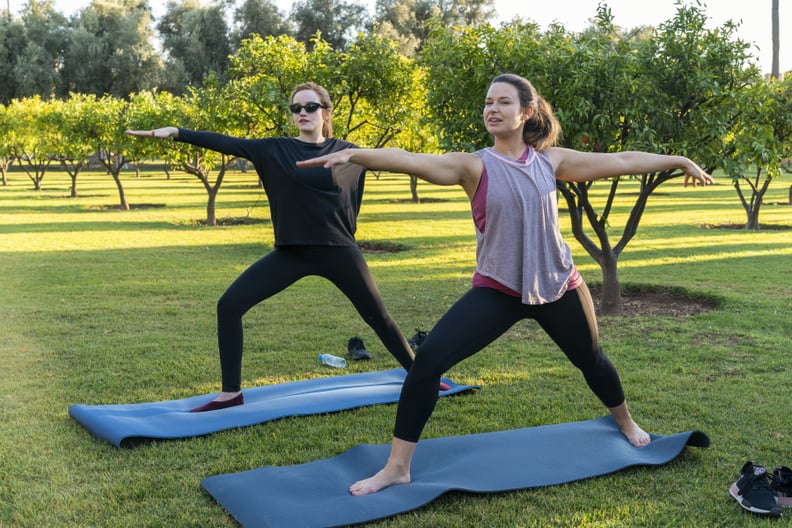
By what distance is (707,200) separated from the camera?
28.3 metres

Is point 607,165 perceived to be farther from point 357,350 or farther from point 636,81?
point 636,81

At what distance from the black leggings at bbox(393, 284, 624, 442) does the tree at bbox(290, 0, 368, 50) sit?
171ft

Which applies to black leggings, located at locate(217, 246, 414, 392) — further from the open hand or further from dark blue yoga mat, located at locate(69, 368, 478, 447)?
the open hand

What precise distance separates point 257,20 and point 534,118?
52472mm

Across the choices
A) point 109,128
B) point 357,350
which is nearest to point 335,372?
point 357,350

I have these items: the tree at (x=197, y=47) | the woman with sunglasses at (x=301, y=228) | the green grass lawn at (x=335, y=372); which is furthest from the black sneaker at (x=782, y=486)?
the tree at (x=197, y=47)

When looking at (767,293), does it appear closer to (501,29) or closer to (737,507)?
(501,29)

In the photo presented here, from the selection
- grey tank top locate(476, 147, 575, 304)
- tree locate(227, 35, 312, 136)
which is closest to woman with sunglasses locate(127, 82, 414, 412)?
grey tank top locate(476, 147, 575, 304)

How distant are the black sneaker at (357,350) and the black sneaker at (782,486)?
3.84 metres

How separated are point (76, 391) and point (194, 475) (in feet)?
6.92

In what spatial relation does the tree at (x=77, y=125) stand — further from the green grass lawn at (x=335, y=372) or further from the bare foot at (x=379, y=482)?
the bare foot at (x=379, y=482)

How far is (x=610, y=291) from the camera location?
8.98 metres

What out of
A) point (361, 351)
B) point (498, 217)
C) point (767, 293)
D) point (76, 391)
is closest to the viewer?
point (498, 217)

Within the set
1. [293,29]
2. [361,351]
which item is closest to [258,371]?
[361,351]
